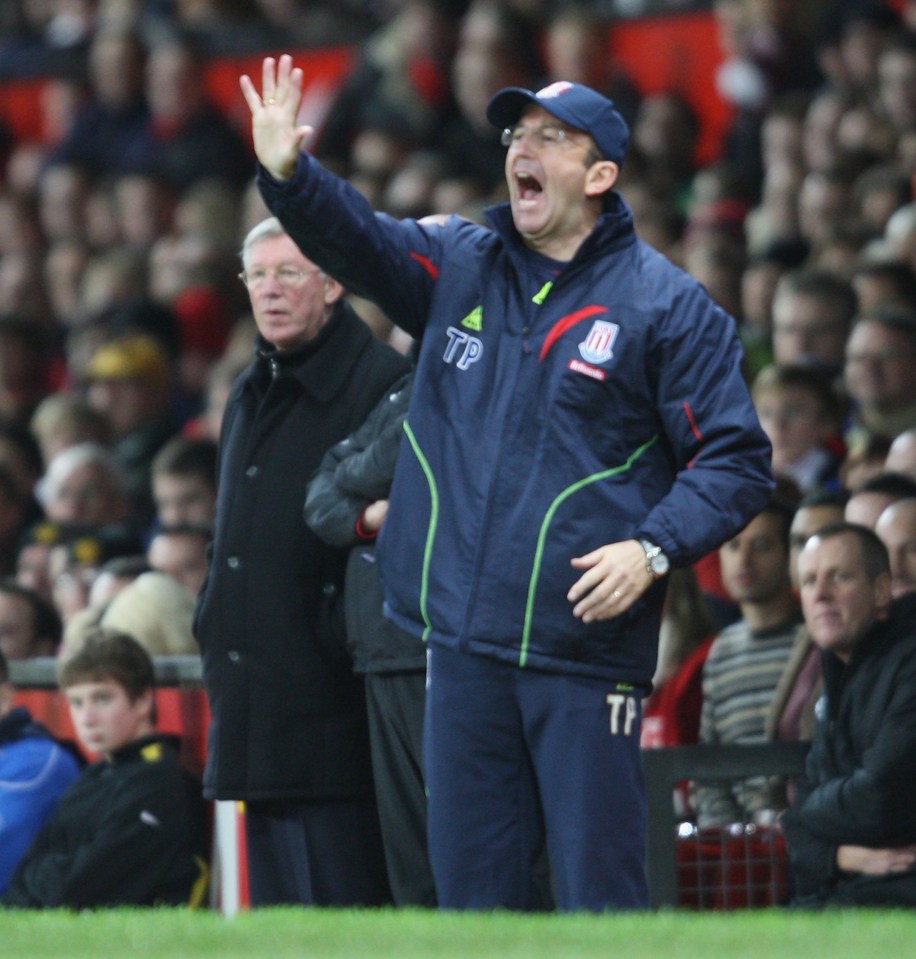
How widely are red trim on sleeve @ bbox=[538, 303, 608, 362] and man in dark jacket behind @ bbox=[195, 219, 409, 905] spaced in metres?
1.05

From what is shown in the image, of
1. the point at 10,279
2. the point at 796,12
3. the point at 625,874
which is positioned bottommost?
the point at 625,874

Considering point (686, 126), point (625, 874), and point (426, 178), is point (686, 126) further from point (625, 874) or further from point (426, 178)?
point (625, 874)

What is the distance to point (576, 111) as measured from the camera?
5.20m

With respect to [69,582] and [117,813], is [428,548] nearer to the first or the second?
[117,813]

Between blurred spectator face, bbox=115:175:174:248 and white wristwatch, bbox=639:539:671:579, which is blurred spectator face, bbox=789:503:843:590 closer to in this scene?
white wristwatch, bbox=639:539:671:579

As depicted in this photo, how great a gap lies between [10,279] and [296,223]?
975 centimetres

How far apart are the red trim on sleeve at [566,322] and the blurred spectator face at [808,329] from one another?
175 inches

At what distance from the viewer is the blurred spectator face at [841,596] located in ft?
21.5

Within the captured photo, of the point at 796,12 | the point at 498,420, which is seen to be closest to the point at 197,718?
the point at 498,420

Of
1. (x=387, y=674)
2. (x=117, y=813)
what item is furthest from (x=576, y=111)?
(x=117, y=813)

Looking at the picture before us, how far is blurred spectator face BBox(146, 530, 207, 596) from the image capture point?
8.72m

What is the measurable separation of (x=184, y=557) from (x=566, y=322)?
391cm

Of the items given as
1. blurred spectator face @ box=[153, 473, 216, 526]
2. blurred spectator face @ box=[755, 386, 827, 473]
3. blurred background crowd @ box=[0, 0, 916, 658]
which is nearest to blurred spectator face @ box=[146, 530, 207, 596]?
blurred background crowd @ box=[0, 0, 916, 658]

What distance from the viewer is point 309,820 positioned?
19.4 feet
